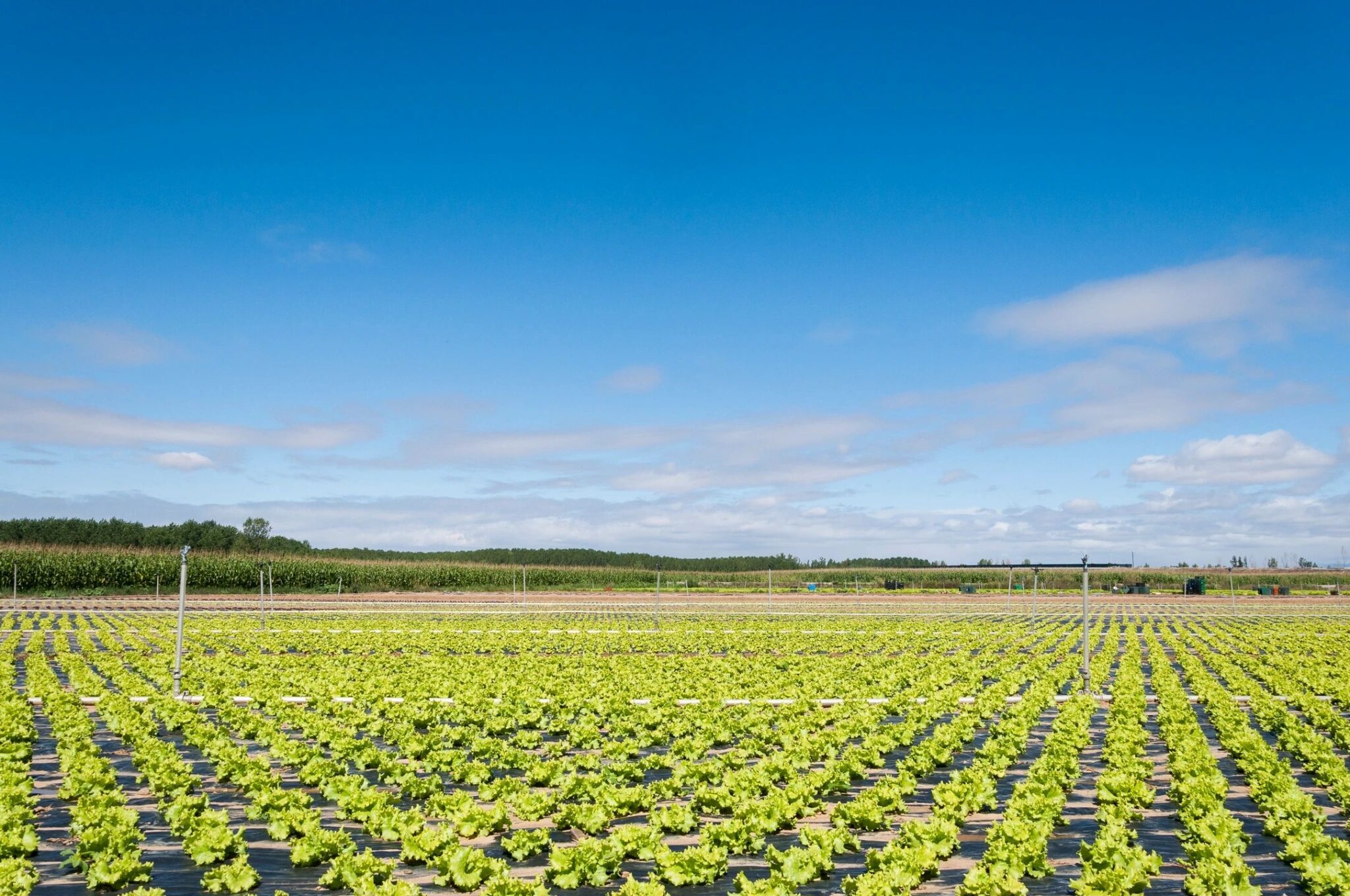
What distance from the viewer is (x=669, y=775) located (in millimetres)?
13023

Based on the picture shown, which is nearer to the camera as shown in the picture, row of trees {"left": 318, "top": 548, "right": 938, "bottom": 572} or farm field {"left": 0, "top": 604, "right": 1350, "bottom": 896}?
farm field {"left": 0, "top": 604, "right": 1350, "bottom": 896}

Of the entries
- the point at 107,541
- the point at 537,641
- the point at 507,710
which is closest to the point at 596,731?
the point at 507,710

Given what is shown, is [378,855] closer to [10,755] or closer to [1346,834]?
[10,755]

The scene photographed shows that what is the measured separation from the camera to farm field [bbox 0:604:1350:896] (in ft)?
28.7

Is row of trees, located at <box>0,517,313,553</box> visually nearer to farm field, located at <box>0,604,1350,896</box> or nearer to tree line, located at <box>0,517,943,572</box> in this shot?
tree line, located at <box>0,517,943,572</box>

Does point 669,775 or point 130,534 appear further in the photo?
point 130,534

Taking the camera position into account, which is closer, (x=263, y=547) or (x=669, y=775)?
(x=669, y=775)

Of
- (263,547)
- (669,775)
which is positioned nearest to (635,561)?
(263,547)

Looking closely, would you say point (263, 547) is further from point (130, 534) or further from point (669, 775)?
point (669, 775)

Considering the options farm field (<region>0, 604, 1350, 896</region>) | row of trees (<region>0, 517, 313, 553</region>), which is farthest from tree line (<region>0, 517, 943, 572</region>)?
farm field (<region>0, 604, 1350, 896</region>)

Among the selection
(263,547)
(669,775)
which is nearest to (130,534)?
(263,547)

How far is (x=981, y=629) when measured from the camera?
4028cm

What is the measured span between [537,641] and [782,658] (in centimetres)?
938

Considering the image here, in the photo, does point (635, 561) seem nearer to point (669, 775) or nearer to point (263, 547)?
point (263, 547)
